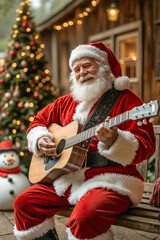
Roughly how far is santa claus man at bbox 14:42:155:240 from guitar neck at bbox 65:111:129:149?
0.19 feet

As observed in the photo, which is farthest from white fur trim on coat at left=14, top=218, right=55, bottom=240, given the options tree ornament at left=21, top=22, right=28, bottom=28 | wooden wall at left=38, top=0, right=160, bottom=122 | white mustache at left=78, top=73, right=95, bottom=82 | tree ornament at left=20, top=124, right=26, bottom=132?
tree ornament at left=21, top=22, right=28, bottom=28

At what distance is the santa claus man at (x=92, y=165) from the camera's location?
66.8 inches

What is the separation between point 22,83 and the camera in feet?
16.0

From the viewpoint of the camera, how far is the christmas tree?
466 cm

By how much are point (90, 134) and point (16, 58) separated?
3.57m

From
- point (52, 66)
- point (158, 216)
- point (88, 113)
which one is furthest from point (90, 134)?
point (52, 66)

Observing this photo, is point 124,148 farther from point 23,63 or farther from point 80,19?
point 80,19

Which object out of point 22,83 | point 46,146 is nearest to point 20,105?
point 22,83

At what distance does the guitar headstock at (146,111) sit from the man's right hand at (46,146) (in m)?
0.84

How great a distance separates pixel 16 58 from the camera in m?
4.90

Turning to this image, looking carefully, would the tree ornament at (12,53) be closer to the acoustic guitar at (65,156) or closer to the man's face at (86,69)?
the man's face at (86,69)

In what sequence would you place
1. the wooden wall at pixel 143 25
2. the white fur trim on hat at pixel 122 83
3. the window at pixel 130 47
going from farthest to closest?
1. the window at pixel 130 47
2. the wooden wall at pixel 143 25
3. the white fur trim on hat at pixel 122 83

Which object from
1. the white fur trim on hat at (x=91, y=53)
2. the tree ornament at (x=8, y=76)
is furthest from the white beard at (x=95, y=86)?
the tree ornament at (x=8, y=76)

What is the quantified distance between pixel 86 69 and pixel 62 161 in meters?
0.80
